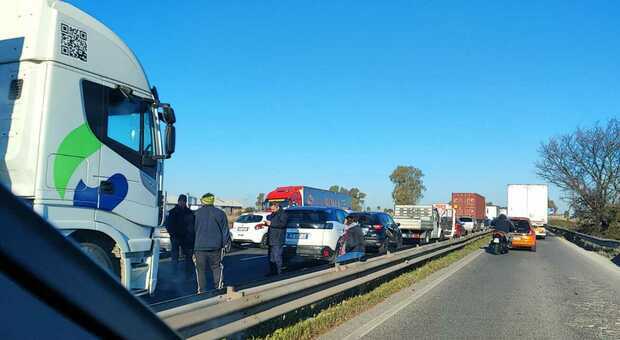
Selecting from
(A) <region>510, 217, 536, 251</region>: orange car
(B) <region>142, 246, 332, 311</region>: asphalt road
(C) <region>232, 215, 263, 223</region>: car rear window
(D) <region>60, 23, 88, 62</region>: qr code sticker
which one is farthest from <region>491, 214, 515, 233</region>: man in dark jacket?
(D) <region>60, 23, 88, 62</region>: qr code sticker

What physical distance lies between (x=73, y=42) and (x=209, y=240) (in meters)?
3.74

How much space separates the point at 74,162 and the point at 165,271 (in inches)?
269

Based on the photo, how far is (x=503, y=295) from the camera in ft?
33.6

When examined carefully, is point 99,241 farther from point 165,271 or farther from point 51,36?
point 165,271

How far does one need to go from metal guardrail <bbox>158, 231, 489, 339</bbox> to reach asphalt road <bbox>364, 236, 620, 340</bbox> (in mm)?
861

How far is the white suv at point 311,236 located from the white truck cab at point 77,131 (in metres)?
7.01

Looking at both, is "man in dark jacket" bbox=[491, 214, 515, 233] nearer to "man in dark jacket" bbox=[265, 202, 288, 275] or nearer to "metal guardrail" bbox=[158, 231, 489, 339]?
"man in dark jacket" bbox=[265, 202, 288, 275]

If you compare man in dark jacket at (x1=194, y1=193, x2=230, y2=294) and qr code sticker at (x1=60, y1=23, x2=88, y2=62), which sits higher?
qr code sticker at (x1=60, y1=23, x2=88, y2=62)

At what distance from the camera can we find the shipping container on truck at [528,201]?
38719mm

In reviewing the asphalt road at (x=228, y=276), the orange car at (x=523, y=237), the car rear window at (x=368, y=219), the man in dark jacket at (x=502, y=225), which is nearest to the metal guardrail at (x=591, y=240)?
the orange car at (x=523, y=237)

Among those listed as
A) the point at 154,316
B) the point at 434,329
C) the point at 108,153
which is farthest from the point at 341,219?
the point at 154,316

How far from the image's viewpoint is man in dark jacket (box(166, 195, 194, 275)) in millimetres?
10531

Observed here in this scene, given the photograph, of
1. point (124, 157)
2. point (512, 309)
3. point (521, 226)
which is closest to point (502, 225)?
point (521, 226)

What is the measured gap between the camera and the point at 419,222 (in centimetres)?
2677
